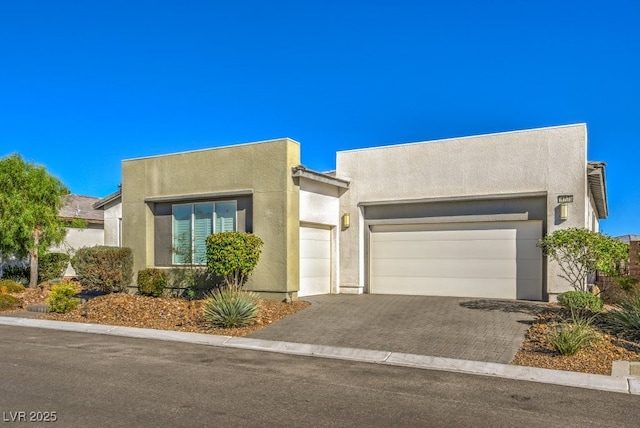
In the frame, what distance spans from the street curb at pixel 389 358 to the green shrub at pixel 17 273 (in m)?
9.90

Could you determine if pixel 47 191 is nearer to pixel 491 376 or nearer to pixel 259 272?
pixel 259 272

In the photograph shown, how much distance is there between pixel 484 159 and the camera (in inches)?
632

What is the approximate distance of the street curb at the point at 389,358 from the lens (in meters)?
8.48

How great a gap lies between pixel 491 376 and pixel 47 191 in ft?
60.5

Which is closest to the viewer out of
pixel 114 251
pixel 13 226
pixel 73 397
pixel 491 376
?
pixel 73 397

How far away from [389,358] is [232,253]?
613 cm

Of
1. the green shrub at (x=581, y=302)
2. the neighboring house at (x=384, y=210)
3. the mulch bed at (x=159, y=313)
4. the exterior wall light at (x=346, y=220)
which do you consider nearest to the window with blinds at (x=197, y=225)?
the neighboring house at (x=384, y=210)

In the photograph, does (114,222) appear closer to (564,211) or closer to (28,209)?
(28,209)

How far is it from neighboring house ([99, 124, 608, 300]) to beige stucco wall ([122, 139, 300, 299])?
4 cm

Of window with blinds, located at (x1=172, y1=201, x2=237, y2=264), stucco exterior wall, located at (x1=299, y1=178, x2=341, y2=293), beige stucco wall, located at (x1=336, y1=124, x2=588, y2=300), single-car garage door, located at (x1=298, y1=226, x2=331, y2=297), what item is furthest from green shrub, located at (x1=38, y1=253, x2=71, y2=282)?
beige stucco wall, located at (x1=336, y1=124, x2=588, y2=300)

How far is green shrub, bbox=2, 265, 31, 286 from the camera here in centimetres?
2273

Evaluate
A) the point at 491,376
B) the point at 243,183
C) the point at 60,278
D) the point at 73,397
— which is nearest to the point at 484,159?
the point at 243,183

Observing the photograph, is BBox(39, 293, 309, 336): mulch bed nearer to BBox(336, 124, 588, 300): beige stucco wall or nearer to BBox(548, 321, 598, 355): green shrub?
BBox(336, 124, 588, 300): beige stucco wall

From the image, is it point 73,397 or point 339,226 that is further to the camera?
point 339,226
